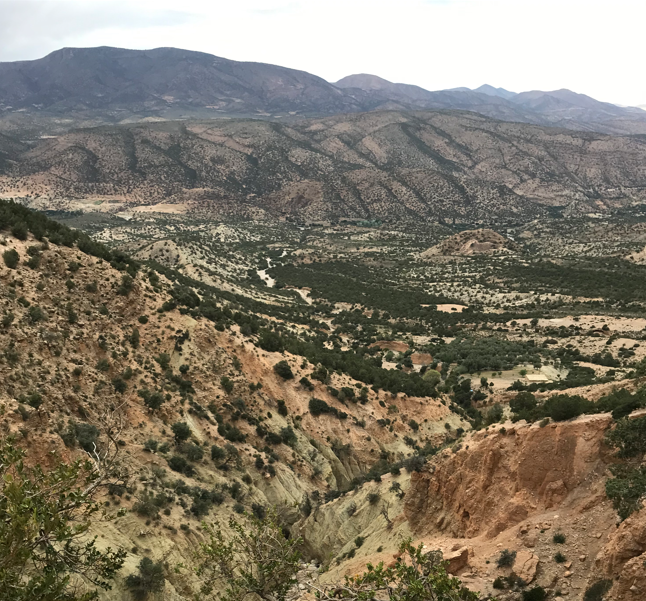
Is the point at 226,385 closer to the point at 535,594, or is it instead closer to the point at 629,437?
the point at 535,594

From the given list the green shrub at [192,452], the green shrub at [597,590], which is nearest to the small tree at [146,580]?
the green shrub at [192,452]

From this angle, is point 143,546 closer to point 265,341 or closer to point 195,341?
point 195,341

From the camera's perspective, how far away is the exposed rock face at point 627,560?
9262 millimetres

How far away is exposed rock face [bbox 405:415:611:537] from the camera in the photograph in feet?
46.0

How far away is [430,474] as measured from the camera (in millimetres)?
18594

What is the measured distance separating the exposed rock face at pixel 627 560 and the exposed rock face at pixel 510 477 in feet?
8.10

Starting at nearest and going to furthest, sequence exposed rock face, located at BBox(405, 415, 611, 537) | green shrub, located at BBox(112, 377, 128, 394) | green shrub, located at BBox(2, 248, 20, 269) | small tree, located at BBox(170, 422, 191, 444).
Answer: exposed rock face, located at BBox(405, 415, 611, 537) < small tree, located at BBox(170, 422, 191, 444) < green shrub, located at BBox(112, 377, 128, 394) < green shrub, located at BBox(2, 248, 20, 269)

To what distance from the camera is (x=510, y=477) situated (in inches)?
608

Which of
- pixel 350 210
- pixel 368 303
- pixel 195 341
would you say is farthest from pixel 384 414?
pixel 350 210

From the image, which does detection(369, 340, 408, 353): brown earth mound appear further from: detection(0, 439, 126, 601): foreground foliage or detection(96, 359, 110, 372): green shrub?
detection(0, 439, 126, 601): foreground foliage

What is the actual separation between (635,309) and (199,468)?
201ft

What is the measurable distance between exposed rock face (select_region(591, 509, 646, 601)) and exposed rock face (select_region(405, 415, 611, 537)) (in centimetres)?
247

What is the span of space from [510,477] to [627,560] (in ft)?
18.3

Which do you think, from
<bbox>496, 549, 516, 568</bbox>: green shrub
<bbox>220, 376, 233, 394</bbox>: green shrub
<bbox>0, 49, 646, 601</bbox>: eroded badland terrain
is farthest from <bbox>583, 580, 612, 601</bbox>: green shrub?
<bbox>220, 376, 233, 394</bbox>: green shrub
